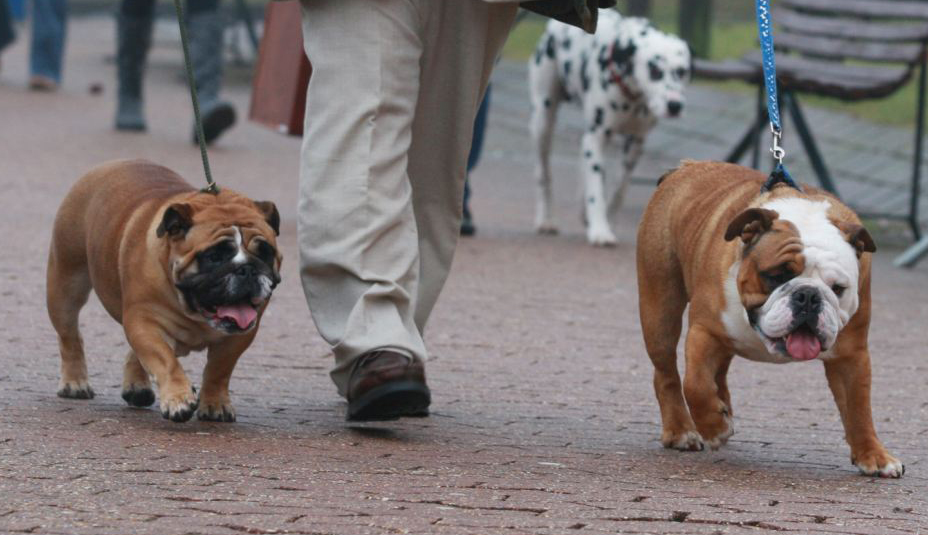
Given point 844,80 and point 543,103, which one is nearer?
point 844,80

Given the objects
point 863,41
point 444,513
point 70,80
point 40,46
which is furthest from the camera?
point 70,80

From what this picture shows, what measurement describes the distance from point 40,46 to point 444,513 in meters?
13.3

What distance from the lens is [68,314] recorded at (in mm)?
5477

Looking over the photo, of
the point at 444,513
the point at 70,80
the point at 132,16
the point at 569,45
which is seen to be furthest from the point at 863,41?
the point at 70,80

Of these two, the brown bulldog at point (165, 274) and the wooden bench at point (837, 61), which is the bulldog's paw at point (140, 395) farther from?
the wooden bench at point (837, 61)

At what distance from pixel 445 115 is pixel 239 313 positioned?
1002mm

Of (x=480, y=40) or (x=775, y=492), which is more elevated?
(x=480, y=40)

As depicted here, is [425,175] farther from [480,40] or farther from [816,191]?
[816,191]

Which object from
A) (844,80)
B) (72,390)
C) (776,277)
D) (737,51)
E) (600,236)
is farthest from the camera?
(737,51)

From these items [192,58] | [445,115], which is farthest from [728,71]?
[445,115]

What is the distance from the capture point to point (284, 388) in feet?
19.2

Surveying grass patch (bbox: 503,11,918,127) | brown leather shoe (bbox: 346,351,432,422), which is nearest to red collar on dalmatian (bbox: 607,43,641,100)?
grass patch (bbox: 503,11,918,127)

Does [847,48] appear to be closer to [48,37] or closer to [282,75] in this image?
[282,75]

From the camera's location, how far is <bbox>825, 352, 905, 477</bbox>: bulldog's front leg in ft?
15.7
